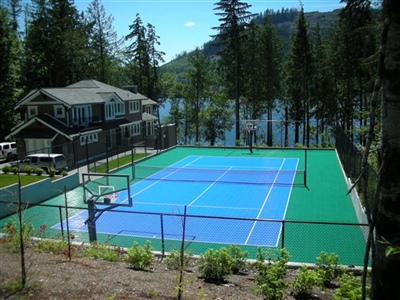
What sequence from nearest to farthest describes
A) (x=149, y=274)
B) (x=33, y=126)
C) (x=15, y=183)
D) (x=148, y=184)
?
(x=149, y=274)
(x=15, y=183)
(x=148, y=184)
(x=33, y=126)

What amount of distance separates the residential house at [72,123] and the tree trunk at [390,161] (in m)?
29.0

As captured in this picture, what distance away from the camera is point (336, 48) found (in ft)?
164

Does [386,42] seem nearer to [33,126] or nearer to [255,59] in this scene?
[33,126]

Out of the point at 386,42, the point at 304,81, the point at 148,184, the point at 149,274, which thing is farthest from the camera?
the point at 304,81

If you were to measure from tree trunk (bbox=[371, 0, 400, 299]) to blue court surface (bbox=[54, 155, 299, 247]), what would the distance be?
6.83 metres

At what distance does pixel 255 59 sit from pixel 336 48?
1214 centimetres

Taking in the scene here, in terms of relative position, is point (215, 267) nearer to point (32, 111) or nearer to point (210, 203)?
point (210, 203)

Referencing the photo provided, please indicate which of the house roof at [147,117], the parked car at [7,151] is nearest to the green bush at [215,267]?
the parked car at [7,151]

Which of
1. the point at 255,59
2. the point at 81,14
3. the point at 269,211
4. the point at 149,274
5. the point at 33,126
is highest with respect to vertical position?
the point at 81,14

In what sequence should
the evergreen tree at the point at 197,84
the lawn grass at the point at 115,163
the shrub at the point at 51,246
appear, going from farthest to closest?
the evergreen tree at the point at 197,84, the lawn grass at the point at 115,163, the shrub at the point at 51,246

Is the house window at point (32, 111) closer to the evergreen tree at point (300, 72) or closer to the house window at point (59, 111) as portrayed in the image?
the house window at point (59, 111)

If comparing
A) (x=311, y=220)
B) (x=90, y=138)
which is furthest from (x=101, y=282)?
(x=90, y=138)

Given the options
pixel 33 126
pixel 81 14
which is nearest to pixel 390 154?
pixel 33 126

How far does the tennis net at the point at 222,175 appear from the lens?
26458 mm
